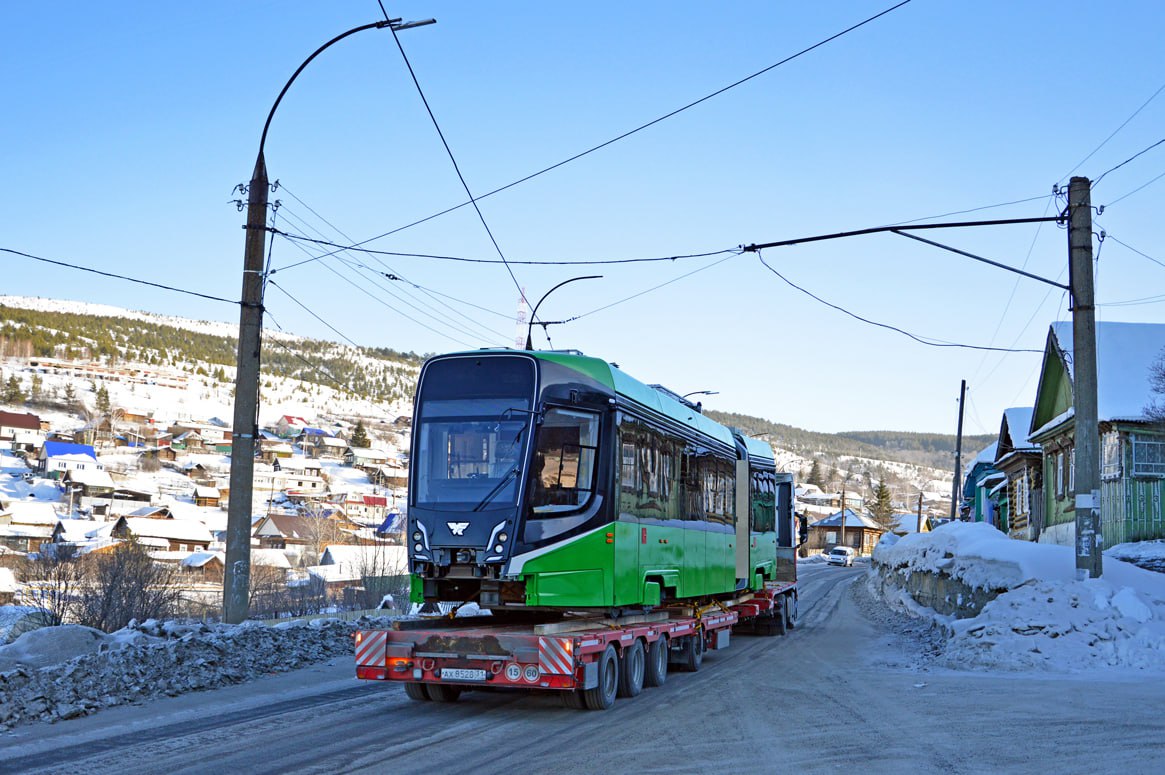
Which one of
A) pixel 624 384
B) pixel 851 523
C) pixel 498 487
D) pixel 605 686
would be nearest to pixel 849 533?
pixel 851 523

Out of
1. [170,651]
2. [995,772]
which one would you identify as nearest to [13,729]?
[170,651]

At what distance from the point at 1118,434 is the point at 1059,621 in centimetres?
1576

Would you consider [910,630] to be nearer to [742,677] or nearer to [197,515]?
[742,677]

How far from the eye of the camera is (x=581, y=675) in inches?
444

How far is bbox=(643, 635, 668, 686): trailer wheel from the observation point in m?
14.0

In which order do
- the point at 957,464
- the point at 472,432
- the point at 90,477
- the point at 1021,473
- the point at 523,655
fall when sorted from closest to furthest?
1. the point at 523,655
2. the point at 472,432
3. the point at 1021,473
4. the point at 957,464
5. the point at 90,477

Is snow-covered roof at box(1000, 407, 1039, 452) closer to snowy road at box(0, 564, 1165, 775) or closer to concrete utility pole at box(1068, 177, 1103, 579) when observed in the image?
concrete utility pole at box(1068, 177, 1103, 579)

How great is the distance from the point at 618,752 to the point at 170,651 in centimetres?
638

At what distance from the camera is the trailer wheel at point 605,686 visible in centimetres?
Result: 1185

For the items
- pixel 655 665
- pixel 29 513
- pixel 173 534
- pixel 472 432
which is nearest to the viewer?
pixel 472 432

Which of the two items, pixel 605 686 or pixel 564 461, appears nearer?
pixel 564 461

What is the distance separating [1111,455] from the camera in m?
30.5

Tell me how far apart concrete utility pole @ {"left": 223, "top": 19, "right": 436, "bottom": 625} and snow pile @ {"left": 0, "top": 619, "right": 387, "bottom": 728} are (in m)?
0.63

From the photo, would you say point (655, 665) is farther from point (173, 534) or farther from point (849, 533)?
point (849, 533)
